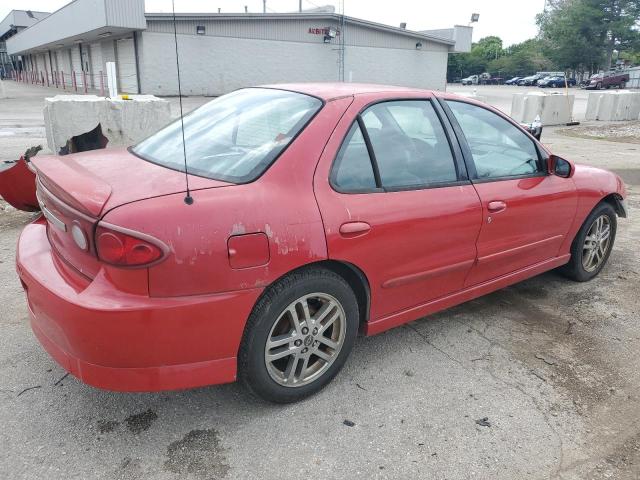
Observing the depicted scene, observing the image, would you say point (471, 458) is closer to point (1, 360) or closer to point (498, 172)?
point (498, 172)

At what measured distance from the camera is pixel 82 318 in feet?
7.00

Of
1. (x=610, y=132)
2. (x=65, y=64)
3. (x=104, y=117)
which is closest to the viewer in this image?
(x=104, y=117)

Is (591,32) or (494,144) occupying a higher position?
(591,32)

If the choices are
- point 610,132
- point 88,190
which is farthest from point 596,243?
point 610,132

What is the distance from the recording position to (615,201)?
446cm

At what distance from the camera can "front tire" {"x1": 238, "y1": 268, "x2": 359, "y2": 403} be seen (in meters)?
2.44

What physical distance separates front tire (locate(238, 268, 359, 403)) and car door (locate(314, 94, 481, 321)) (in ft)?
0.57

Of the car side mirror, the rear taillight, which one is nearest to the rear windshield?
the rear taillight

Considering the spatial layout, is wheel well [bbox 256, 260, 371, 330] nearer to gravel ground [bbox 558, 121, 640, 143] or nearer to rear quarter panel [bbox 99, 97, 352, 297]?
rear quarter panel [bbox 99, 97, 352, 297]

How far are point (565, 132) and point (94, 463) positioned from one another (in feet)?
54.8

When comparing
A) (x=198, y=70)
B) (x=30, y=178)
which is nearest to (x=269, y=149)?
(x=30, y=178)

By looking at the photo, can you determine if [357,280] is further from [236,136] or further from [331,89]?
[331,89]

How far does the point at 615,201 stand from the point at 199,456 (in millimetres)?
3890

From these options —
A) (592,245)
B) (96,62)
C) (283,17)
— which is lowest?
(592,245)
